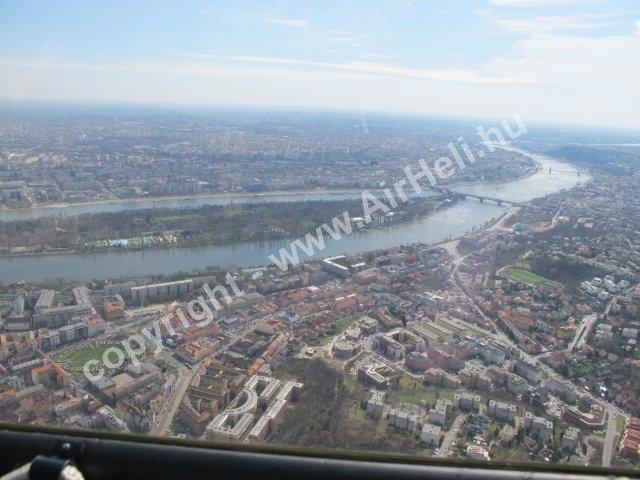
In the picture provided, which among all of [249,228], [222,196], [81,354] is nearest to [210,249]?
[249,228]

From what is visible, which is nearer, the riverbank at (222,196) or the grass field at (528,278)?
the grass field at (528,278)

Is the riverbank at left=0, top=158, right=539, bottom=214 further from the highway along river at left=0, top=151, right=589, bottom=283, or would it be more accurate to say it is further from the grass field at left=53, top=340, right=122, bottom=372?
the grass field at left=53, top=340, right=122, bottom=372

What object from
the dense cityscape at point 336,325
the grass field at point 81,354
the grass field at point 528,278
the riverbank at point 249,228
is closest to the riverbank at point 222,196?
the dense cityscape at point 336,325

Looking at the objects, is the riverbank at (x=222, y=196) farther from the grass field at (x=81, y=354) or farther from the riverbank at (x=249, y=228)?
the grass field at (x=81, y=354)

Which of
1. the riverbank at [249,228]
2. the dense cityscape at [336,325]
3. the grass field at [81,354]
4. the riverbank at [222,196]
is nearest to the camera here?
the dense cityscape at [336,325]

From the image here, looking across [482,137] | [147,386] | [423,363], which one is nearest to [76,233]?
[147,386]

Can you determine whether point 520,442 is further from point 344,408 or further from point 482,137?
point 482,137
